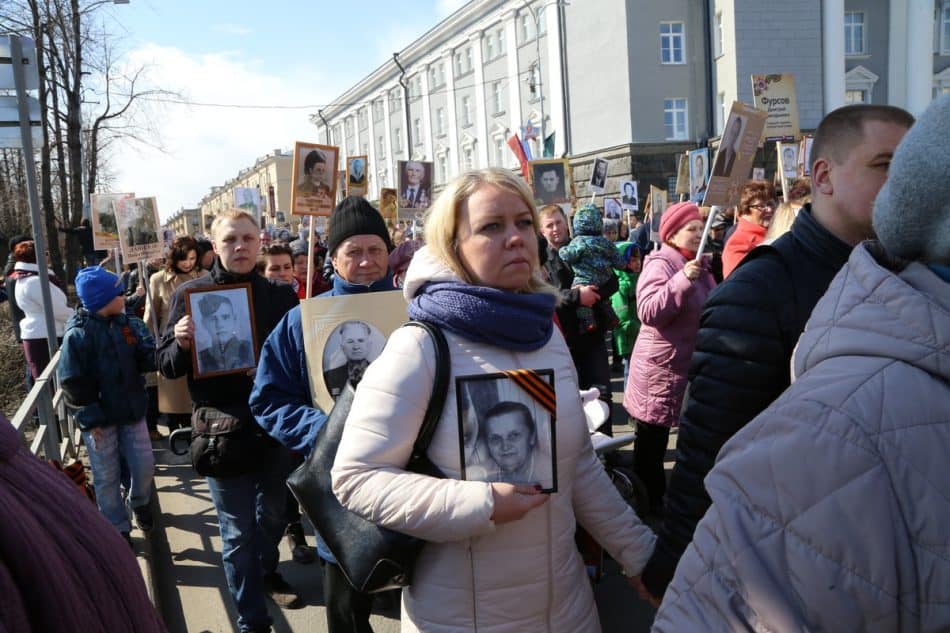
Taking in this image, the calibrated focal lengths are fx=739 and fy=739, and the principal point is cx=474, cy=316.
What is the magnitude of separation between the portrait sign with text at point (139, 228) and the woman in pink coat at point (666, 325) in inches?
159

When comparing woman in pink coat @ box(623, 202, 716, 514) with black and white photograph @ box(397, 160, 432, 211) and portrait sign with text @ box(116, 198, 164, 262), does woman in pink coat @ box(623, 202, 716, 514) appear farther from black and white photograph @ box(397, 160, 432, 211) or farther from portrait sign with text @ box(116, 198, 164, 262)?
black and white photograph @ box(397, 160, 432, 211)

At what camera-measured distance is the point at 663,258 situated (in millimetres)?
4535

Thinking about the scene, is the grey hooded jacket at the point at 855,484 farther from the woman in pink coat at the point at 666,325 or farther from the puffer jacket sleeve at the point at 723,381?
the woman in pink coat at the point at 666,325

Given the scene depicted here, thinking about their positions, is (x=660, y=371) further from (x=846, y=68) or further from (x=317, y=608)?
(x=846, y=68)

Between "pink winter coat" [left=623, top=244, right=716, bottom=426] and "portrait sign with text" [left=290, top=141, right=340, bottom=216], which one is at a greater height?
"portrait sign with text" [left=290, top=141, right=340, bottom=216]

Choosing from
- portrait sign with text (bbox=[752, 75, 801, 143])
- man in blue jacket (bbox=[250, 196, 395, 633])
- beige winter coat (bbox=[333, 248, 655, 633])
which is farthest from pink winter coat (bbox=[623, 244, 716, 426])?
portrait sign with text (bbox=[752, 75, 801, 143])

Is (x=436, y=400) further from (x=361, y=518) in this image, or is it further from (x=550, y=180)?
(x=550, y=180)

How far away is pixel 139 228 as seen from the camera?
6.18 metres

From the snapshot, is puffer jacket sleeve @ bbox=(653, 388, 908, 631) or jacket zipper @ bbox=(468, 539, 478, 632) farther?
jacket zipper @ bbox=(468, 539, 478, 632)

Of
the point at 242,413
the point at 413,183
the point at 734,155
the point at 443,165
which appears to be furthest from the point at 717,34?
the point at 242,413

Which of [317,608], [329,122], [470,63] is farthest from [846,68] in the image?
[329,122]

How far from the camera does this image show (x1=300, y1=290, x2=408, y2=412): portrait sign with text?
2861 millimetres

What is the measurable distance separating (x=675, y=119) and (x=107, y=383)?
3184cm

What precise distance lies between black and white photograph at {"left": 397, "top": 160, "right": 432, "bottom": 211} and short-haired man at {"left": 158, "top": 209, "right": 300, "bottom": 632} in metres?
8.69
